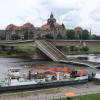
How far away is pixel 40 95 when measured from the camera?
154 feet

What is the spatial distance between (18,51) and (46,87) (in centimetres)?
10640

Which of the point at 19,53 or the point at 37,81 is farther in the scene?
the point at 19,53

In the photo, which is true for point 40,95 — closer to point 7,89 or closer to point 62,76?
point 7,89

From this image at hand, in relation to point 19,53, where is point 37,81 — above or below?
below

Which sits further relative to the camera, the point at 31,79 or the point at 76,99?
the point at 31,79

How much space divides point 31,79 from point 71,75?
33.9 feet

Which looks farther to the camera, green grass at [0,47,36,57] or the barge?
green grass at [0,47,36,57]

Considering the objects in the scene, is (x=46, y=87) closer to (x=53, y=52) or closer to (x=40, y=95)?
(x=40, y=95)

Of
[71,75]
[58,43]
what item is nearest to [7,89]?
[71,75]

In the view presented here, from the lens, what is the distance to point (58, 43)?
446 feet

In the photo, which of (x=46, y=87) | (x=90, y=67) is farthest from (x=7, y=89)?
(x=90, y=67)

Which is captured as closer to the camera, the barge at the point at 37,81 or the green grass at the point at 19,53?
the barge at the point at 37,81

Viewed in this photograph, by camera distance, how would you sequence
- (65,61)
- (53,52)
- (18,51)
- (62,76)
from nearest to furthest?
(62,76) → (65,61) → (53,52) → (18,51)

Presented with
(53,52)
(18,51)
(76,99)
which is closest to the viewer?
(76,99)
